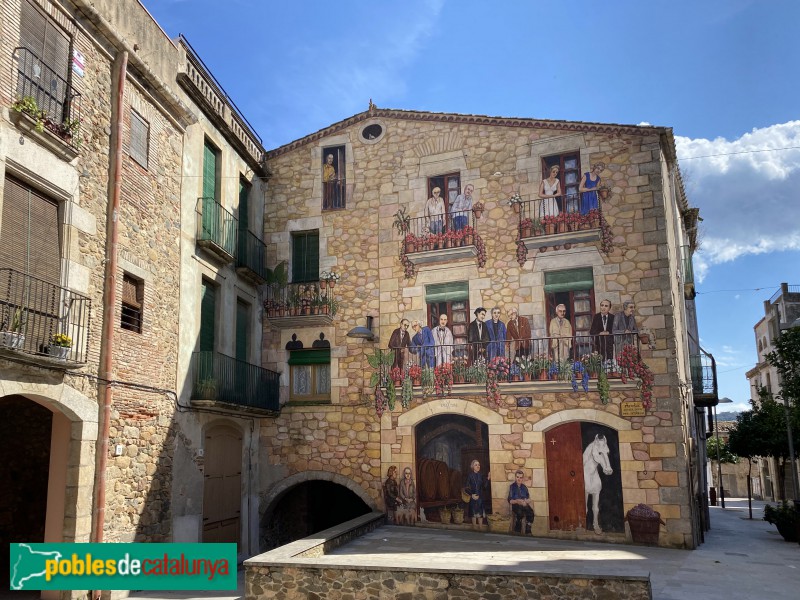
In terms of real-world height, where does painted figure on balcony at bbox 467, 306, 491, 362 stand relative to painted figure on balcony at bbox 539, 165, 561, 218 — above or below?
below

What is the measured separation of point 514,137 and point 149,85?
312 inches

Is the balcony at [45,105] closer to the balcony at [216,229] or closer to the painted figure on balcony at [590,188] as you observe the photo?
the balcony at [216,229]

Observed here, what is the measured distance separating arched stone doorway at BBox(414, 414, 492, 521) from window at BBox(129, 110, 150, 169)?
8000mm

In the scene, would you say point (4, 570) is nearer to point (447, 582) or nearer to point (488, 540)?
point (447, 582)

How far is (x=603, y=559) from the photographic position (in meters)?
11.7

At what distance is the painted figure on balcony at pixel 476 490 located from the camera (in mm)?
14414

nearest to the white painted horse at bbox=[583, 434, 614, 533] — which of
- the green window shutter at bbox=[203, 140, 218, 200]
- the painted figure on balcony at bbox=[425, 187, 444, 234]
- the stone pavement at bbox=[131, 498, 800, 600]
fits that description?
the stone pavement at bbox=[131, 498, 800, 600]

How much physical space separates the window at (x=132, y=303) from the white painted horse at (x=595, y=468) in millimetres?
9040

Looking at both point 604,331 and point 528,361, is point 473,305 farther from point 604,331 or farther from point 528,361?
point 604,331

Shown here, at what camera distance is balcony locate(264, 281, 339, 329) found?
16.3m

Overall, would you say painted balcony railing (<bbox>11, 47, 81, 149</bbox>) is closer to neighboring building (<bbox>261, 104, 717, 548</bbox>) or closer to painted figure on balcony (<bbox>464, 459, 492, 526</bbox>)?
neighboring building (<bbox>261, 104, 717, 548</bbox>)

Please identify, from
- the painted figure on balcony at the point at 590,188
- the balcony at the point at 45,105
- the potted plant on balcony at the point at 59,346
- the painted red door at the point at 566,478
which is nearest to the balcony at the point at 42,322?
the potted plant on balcony at the point at 59,346

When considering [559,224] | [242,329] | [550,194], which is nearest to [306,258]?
[242,329]

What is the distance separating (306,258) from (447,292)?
3841mm
